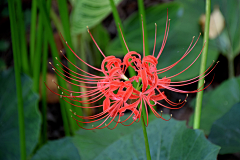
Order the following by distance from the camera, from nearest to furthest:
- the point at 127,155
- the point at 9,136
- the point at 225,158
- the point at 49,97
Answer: the point at 127,155
the point at 9,136
the point at 225,158
the point at 49,97

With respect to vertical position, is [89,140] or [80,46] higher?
[80,46]

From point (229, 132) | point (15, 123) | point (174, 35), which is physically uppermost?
point (174, 35)

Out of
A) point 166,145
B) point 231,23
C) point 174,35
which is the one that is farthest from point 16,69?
point 231,23

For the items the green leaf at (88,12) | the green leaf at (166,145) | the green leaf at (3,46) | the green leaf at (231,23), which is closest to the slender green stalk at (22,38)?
the green leaf at (88,12)

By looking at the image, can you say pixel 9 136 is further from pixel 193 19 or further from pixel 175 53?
pixel 193 19

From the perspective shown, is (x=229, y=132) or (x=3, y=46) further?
(x=3, y=46)

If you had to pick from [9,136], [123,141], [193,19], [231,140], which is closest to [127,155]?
[123,141]

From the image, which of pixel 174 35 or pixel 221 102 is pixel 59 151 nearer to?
pixel 221 102

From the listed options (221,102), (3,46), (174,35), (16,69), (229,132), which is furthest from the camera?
(3,46)
